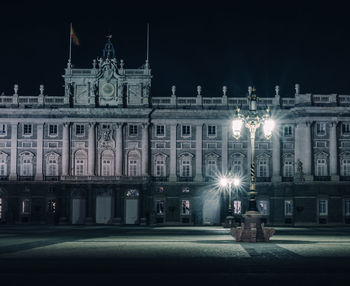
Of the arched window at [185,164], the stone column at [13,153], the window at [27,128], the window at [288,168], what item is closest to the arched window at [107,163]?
the arched window at [185,164]

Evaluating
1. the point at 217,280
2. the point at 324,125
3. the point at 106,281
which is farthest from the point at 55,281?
the point at 324,125

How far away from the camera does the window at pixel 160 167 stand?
7462 cm

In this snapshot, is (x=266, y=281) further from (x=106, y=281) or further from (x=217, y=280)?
(x=106, y=281)

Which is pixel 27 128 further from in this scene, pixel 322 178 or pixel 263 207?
pixel 322 178

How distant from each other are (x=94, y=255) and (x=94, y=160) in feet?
161

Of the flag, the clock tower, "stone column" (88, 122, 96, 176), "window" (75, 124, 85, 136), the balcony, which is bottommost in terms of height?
the balcony

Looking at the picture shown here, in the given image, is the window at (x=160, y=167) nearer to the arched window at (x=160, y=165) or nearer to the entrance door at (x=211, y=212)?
the arched window at (x=160, y=165)

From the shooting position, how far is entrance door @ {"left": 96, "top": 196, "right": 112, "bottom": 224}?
72562mm

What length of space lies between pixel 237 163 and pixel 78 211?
1920cm

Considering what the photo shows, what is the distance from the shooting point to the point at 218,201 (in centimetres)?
7431

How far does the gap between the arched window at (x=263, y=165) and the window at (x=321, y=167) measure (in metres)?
5.61

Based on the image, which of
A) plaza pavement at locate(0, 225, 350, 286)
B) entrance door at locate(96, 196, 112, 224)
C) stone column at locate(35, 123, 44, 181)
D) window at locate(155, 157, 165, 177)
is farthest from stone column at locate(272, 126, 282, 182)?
plaza pavement at locate(0, 225, 350, 286)

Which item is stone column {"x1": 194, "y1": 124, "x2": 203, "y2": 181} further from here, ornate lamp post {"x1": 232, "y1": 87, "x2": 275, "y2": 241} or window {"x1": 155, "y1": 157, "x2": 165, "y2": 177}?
ornate lamp post {"x1": 232, "y1": 87, "x2": 275, "y2": 241}

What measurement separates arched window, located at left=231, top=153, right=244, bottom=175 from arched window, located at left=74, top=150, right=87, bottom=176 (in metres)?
17.2
